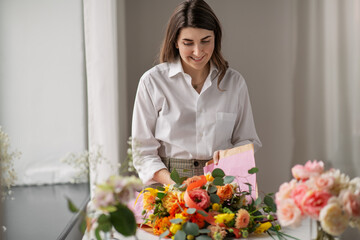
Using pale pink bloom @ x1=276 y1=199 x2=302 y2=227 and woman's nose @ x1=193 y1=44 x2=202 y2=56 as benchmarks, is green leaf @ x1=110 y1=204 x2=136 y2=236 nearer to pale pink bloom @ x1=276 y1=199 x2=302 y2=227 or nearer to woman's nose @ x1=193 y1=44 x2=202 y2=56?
pale pink bloom @ x1=276 y1=199 x2=302 y2=227

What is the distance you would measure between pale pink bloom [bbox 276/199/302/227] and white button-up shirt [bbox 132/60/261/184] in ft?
3.66

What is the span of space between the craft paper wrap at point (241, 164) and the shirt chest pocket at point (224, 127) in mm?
467

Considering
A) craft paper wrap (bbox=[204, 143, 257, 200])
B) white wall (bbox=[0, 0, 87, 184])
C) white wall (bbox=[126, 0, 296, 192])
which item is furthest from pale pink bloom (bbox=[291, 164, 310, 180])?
white wall (bbox=[126, 0, 296, 192])

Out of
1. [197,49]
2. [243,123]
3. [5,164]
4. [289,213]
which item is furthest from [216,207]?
[243,123]

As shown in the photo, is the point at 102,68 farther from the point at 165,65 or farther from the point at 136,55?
the point at 136,55

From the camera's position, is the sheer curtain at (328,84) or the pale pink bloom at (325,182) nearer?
the pale pink bloom at (325,182)

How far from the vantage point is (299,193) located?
1.00 m

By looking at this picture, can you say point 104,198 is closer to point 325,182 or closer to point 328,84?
point 325,182

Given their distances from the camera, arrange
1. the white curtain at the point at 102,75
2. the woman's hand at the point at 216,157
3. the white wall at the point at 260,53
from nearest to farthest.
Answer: the woman's hand at the point at 216,157 → the white curtain at the point at 102,75 → the white wall at the point at 260,53

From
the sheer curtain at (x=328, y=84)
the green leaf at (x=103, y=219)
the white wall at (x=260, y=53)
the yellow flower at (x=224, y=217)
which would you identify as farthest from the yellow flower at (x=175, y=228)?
the white wall at (x=260, y=53)

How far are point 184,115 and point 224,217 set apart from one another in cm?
89

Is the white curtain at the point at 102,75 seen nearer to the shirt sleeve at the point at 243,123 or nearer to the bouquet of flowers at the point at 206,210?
the shirt sleeve at the point at 243,123

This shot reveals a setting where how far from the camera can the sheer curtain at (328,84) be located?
2.43 m

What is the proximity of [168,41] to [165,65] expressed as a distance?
156mm
